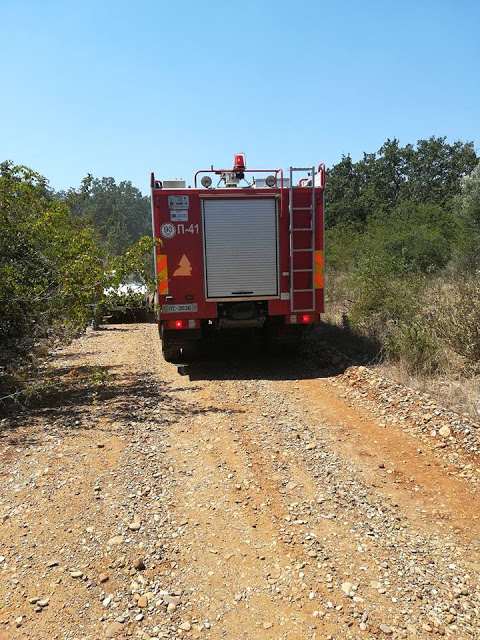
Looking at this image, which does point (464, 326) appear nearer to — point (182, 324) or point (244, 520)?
point (182, 324)

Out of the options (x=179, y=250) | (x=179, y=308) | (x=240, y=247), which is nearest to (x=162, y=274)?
(x=179, y=250)

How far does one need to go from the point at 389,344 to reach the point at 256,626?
539 centimetres

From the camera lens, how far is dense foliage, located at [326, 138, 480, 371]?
681 cm

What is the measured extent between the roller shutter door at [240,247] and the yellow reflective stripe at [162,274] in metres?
0.66

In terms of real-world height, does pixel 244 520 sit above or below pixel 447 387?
below

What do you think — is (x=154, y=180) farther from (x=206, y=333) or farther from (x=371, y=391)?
(x=371, y=391)

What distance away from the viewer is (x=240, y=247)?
315 inches

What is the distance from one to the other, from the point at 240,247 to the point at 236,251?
92 mm

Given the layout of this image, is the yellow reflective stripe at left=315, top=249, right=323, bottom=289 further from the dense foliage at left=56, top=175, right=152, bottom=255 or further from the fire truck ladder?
the dense foliage at left=56, top=175, right=152, bottom=255

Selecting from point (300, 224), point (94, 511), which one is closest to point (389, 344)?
point (300, 224)

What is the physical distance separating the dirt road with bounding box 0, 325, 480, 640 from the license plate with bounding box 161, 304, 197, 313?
1.89 meters

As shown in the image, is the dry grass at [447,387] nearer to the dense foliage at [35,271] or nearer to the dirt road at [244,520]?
the dirt road at [244,520]

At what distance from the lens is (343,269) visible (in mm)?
17906

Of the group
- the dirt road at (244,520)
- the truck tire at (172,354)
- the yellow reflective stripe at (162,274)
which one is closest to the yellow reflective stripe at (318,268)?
the dirt road at (244,520)
